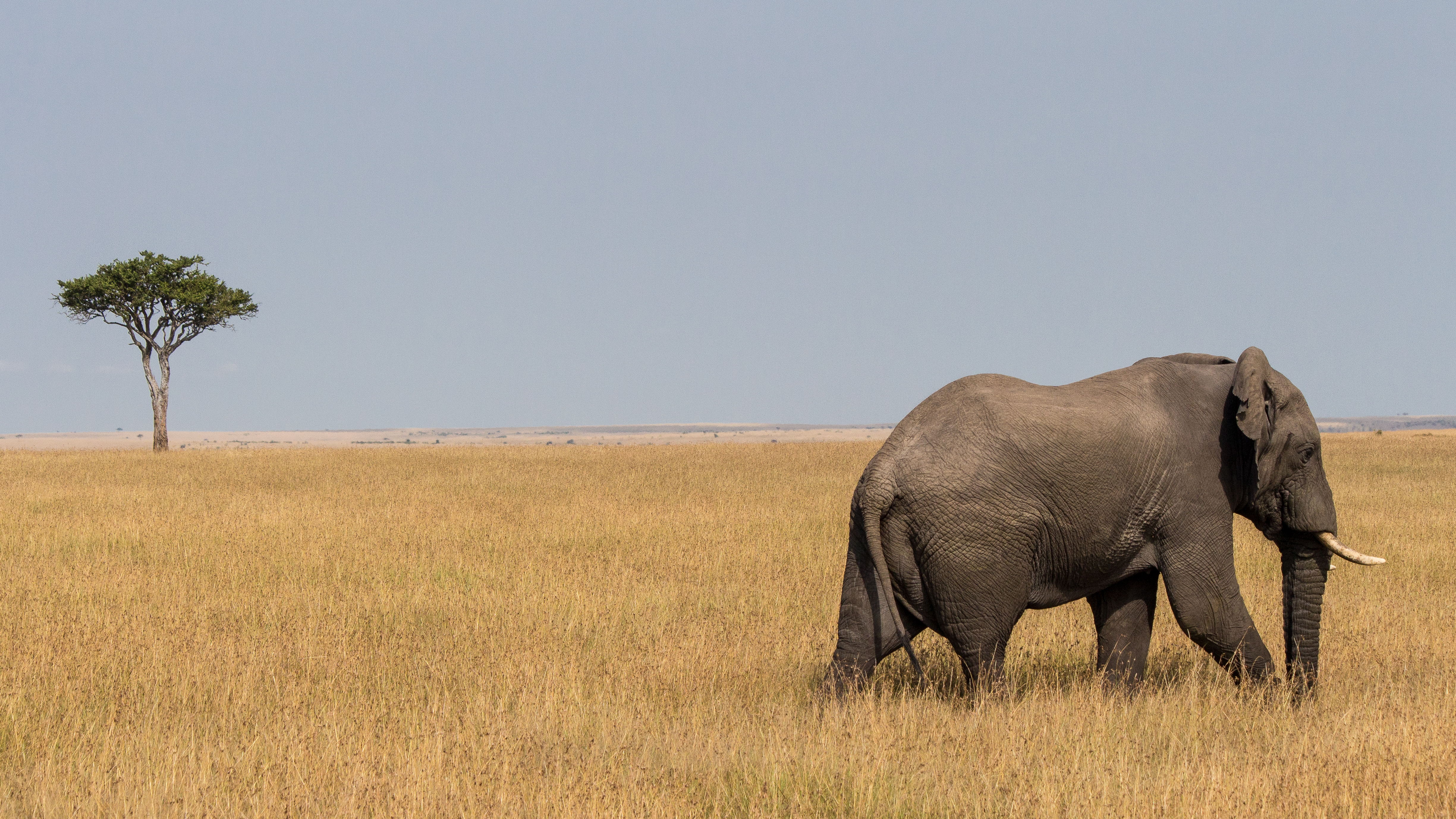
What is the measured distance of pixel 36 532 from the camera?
12.7 meters

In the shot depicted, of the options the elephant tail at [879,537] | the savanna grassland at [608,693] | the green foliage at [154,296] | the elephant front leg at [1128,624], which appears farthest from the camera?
the green foliage at [154,296]

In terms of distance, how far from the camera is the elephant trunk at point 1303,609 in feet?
20.4

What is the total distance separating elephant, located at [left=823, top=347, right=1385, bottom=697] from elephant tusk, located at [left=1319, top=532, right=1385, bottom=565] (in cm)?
2

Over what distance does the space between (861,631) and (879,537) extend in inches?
22.1

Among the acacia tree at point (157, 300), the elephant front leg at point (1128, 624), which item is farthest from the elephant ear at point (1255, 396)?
the acacia tree at point (157, 300)

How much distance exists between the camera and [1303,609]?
6293mm

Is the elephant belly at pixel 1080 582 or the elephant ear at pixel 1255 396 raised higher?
the elephant ear at pixel 1255 396

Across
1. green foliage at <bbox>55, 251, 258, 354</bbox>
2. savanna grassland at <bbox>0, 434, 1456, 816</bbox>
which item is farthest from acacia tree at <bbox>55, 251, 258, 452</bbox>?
savanna grassland at <bbox>0, 434, 1456, 816</bbox>

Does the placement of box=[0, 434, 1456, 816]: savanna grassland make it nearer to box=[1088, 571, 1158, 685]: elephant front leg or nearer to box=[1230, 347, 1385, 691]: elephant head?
box=[1088, 571, 1158, 685]: elephant front leg

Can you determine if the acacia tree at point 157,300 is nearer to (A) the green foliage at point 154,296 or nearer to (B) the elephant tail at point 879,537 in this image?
A: (A) the green foliage at point 154,296

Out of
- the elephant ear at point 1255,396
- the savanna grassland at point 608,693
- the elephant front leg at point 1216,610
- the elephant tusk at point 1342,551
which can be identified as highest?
the elephant ear at point 1255,396

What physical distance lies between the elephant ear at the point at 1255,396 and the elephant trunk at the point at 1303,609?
3.02 ft

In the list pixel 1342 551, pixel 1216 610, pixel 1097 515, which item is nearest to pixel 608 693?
pixel 1097 515

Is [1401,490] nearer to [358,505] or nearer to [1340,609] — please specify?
[1340,609]
